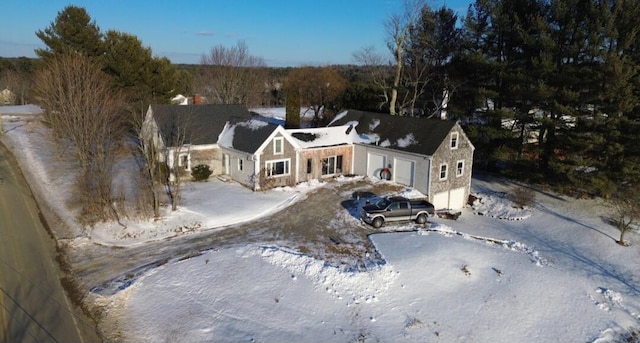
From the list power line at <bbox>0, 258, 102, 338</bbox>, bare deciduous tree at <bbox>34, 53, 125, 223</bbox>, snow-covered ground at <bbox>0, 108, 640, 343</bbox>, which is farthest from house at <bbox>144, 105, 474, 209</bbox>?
power line at <bbox>0, 258, 102, 338</bbox>

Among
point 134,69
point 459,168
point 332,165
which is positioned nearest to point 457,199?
point 459,168

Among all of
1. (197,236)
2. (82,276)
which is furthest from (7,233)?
(197,236)

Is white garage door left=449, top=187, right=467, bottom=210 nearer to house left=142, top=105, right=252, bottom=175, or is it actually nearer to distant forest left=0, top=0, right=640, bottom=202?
distant forest left=0, top=0, right=640, bottom=202

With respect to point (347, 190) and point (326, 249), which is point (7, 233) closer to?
point (326, 249)

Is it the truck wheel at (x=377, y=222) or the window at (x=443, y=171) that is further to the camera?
the window at (x=443, y=171)

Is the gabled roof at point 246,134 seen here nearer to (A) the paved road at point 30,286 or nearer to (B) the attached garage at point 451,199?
(B) the attached garage at point 451,199

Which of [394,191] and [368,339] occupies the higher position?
[394,191]

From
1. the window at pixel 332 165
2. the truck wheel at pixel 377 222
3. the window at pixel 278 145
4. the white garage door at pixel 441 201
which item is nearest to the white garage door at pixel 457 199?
the white garage door at pixel 441 201
